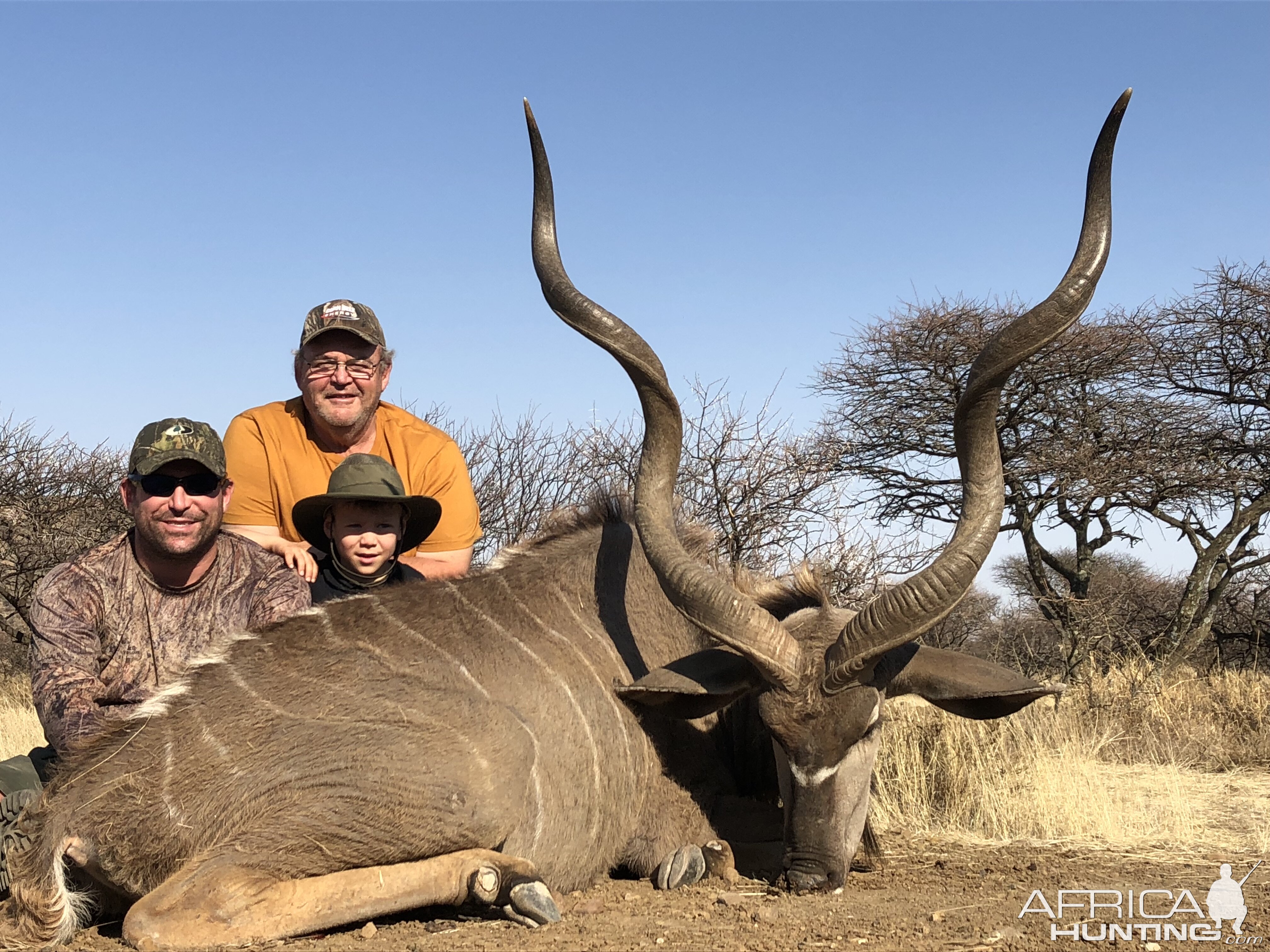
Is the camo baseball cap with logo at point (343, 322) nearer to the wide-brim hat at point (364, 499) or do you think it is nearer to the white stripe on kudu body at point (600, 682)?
the wide-brim hat at point (364, 499)

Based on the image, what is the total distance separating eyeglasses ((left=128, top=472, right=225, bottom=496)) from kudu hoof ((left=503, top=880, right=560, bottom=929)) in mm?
1646

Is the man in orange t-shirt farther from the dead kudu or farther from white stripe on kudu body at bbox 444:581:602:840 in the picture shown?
white stripe on kudu body at bbox 444:581:602:840

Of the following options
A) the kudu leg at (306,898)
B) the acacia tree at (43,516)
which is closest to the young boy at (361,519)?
the kudu leg at (306,898)

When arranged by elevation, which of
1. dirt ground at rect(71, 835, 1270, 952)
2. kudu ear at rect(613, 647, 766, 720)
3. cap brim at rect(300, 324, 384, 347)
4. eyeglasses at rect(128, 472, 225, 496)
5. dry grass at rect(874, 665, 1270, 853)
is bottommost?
dirt ground at rect(71, 835, 1270, 952)

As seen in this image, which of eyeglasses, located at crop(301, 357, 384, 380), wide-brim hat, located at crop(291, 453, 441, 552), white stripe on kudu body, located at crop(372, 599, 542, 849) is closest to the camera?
white stripe on kudu body, located at crop(372, 599, 542, 849)

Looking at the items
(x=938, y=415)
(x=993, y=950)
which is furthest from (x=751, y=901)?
(x=938, y=415)

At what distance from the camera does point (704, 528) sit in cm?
471

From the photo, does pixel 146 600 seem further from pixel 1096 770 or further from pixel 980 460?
pixel 1096 770

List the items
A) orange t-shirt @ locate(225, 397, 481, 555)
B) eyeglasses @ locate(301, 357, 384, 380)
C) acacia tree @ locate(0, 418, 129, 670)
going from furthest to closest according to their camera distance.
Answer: acacia tree @ locate(0, 418, 129, 670)
eyeglasses @ locate(301, 357, 384, 380)
orange t-shirt @ locate(225, 397, 481, 555)

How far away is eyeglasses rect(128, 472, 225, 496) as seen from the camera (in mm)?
3961

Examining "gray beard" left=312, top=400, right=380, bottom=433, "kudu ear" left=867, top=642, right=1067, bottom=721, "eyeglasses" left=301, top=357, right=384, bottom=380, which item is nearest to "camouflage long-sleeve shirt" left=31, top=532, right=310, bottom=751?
"gray beard" left=312, top=400, right=380, bottom=433

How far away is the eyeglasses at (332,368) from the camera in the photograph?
5.17 m

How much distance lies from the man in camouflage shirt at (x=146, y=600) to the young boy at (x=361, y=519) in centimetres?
44

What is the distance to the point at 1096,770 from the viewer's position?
20.6 ft
